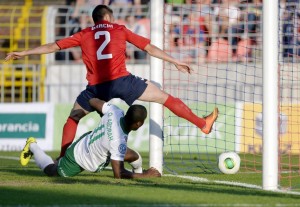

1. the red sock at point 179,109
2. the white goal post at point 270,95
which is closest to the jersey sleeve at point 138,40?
the red sock at point 179,109

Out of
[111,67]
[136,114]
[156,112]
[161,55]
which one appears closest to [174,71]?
[156,112]

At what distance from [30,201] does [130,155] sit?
2772 millimetres

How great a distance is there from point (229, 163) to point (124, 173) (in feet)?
6.31

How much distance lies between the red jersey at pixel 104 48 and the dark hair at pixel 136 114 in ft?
4.04

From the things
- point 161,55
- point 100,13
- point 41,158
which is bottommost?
point 41,158

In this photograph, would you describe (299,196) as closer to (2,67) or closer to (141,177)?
(141,177)

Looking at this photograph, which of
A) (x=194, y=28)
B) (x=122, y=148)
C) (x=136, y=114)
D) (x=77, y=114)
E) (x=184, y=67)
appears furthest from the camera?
(x=194, y=28)

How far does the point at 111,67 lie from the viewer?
35.1 ft

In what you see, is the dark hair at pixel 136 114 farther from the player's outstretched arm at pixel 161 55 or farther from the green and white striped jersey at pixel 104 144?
the player's outstretched arm at pixel 161 55

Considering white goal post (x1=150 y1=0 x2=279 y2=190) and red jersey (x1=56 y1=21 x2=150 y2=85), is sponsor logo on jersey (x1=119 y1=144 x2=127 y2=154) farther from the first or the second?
white goal post (x1=150 y1=0 x2=279 y2=190)

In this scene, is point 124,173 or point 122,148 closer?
point 122,148

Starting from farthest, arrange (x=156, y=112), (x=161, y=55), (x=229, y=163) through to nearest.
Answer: (x=229, y=163), (x=156, y=112), (x=161, y=55)

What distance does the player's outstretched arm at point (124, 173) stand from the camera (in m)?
9.80

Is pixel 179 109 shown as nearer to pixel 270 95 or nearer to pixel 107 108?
pixel 107 108
